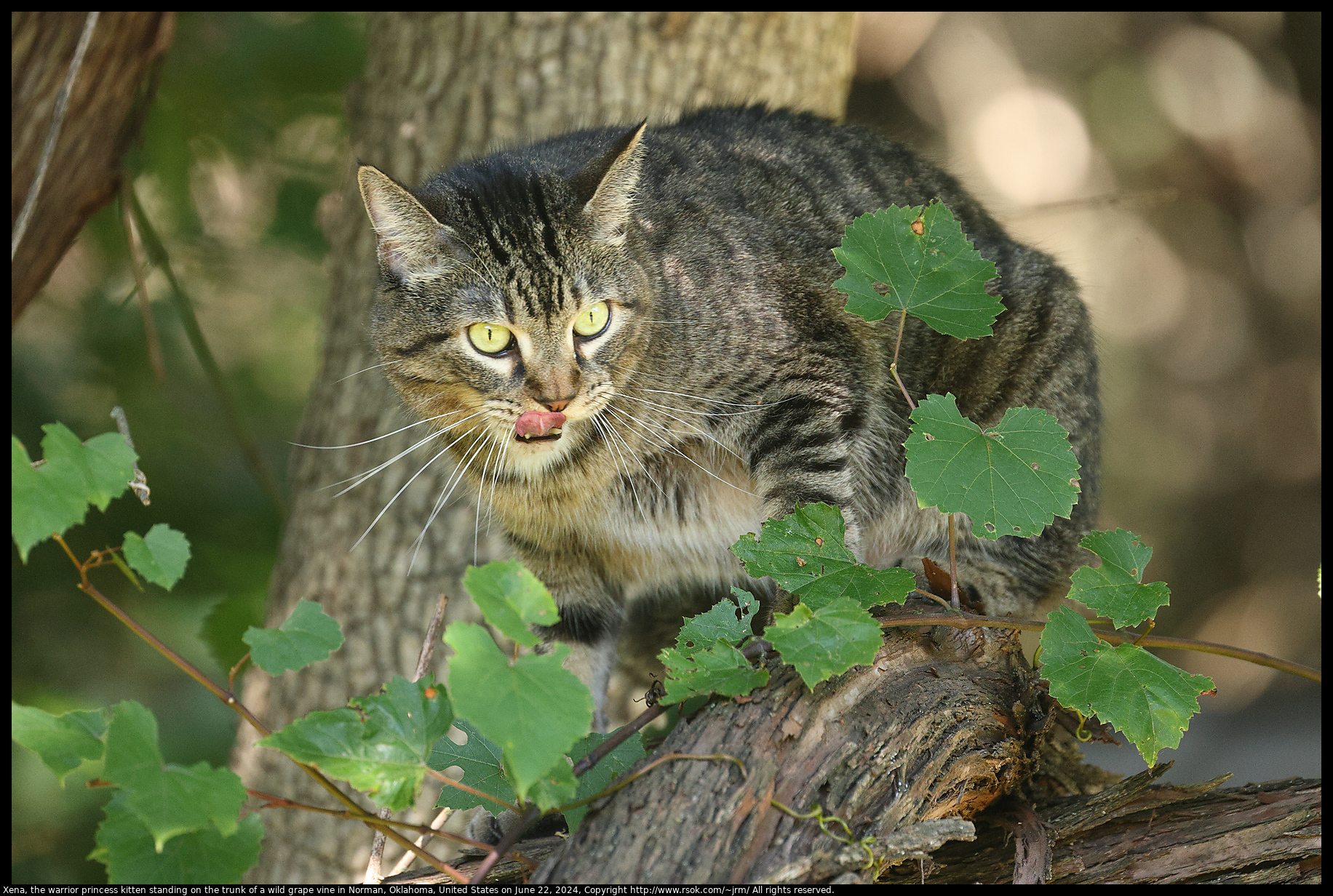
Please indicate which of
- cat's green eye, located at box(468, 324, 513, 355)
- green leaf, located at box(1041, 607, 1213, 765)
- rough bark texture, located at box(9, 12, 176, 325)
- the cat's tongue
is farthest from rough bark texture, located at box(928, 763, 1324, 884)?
rough bark texture, located at box(9, 12, 176, 325)

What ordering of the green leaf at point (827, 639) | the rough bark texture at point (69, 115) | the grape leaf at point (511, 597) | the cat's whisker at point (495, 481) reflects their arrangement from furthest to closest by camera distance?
1. the rough bark texture at point (69, 115)
2. the cat's whisker at point (495, 481)
3. the green leaf at point (827, 639)
4. the grape leaf at point (511, 597)

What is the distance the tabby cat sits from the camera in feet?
8.11

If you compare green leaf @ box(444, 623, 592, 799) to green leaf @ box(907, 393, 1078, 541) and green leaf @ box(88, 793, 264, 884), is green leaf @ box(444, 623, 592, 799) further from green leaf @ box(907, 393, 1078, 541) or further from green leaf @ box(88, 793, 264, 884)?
green leaf @ box(907, 393, 1078, 541)

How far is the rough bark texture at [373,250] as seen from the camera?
3479 millimetres

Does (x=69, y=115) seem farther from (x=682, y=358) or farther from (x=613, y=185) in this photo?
(x=682, y=358)

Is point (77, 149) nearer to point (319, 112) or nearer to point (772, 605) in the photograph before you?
→ point (319, 112)

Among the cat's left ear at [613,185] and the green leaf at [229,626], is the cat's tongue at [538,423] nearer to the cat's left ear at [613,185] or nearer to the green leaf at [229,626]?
the cat's left ear at [613,185]

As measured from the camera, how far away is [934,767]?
2.00m

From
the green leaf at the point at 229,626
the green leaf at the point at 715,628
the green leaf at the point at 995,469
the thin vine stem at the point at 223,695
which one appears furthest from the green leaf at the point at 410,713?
the green leaf at the point at 229,626

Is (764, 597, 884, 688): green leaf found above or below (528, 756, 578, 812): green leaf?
above

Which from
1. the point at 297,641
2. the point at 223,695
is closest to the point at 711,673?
the point at 297,641

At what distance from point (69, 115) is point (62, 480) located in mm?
2566

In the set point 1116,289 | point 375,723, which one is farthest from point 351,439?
point 1116,289

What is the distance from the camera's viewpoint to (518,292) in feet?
8.00
